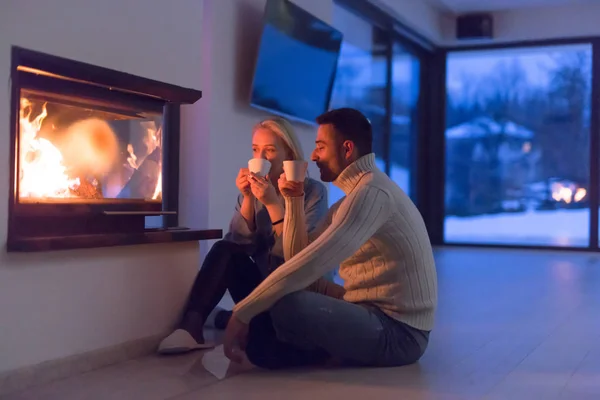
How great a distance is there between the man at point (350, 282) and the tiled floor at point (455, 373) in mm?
91

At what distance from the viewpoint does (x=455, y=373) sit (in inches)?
91.1

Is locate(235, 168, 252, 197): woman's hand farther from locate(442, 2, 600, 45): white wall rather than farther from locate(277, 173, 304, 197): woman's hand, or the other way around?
locate(442, 2, 600, 45): white wall

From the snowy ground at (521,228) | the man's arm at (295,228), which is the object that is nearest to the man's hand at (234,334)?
the man's arm at (295,228)

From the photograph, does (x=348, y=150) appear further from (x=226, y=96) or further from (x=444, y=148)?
(x=444, y=148)

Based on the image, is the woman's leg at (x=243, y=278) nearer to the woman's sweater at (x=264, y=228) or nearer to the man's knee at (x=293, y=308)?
the woman's sweater at (x=264, y=228)

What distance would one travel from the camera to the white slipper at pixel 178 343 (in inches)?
98.6

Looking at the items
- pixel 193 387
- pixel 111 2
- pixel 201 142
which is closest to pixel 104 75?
pixel 111 2

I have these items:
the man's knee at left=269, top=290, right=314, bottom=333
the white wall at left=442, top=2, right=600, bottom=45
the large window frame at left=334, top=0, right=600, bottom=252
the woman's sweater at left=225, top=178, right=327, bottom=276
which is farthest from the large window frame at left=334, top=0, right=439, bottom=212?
the man's knee at left=269, top=290, right=314, bottom=333

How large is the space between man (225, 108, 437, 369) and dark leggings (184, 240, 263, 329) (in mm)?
300

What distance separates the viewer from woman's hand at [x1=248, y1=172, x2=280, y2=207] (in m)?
2.52

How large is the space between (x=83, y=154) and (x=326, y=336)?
0.98m

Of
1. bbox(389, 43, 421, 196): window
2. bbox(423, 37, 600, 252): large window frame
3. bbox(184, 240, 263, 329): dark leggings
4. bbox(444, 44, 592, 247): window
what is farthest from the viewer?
bbox(444, 44, 592, 247): window

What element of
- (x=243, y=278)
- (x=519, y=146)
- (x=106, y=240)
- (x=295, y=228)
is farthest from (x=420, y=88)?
(x=106, y=240)

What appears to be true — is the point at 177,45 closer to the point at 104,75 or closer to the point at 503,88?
the point at 104,75
